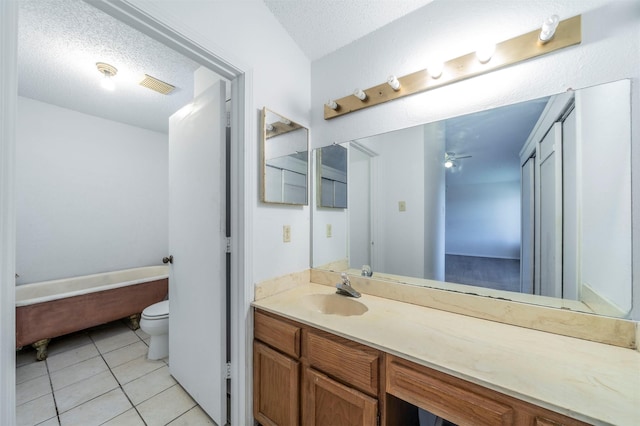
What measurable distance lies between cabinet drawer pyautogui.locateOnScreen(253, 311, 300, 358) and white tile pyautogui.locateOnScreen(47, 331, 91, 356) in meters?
2.28

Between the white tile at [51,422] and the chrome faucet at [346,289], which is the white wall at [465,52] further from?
the white tile at [51,422]

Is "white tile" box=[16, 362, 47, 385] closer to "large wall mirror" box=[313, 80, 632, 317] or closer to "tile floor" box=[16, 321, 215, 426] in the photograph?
"tile floor" box=[16, 321, 215, 426]

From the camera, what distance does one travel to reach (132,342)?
92.4 inches

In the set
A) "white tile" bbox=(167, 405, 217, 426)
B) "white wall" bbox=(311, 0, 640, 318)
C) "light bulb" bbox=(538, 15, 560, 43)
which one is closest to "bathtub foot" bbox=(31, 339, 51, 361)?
"white tile" bbox=(167, 405, 217, 426)

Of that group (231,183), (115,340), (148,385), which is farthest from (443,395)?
(115,340)

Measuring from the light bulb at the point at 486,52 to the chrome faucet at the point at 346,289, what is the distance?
4.42ft

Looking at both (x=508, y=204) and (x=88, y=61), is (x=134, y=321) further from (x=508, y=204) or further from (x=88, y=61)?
(x=508, y=204)

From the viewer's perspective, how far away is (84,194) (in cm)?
277

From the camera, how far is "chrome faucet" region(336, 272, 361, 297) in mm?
1406

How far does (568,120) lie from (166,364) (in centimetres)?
313

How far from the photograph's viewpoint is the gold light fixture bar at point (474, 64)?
974 millimetres

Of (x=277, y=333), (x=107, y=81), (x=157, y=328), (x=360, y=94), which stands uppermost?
(x=107, y=81)

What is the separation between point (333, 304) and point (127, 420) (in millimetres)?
1474

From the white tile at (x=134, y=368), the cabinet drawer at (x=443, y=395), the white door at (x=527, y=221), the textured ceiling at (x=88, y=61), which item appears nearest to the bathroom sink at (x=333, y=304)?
the cabinet drawer at (x=443, y=395)
